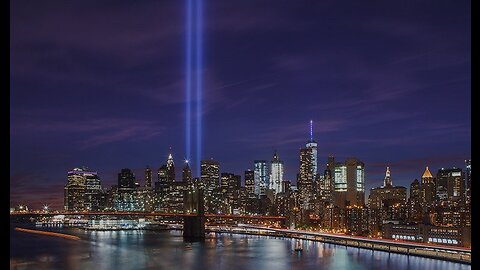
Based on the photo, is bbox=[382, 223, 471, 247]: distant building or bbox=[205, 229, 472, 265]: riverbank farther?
bbox=[382, 223, 471, 247]: distant building

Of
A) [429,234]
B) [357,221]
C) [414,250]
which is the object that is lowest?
[414,250]

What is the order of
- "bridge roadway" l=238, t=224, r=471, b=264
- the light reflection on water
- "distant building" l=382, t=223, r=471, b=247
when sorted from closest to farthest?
the light reflection on water, "bridge roadway" l=238, t=224, r=471, b=264, "distant building" l=382, t=223, r=471, b=247

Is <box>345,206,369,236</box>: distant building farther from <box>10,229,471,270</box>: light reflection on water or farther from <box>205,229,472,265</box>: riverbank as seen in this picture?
<box>10,229,471,270</box>: light reflection on water

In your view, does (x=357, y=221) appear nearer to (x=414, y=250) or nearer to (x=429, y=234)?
(x=429, y=234)

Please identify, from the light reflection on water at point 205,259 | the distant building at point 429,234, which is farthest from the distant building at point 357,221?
the light reflection on water at point 205,259

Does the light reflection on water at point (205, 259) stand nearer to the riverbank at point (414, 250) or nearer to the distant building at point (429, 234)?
the riverbank at point (414, 250)

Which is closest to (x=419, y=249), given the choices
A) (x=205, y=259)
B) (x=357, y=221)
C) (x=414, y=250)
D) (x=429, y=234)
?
(x=414, y=250)

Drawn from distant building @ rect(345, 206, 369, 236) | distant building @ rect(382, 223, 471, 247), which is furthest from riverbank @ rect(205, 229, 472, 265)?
distant building @ rect(345, 206, 369, 236)

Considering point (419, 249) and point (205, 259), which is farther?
point (419, 249)

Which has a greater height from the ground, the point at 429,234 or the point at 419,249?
the point at 429,234

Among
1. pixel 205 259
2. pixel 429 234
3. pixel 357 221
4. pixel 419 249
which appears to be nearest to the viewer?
pixel 205 259
